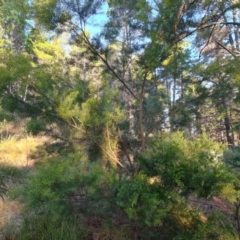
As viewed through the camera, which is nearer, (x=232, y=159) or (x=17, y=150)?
(x=232, y=159)

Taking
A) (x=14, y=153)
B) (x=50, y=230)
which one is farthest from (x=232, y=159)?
(x=14, y=153)

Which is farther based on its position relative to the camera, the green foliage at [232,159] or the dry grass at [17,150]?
the dry grass at [17,150]

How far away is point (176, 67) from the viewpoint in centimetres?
401

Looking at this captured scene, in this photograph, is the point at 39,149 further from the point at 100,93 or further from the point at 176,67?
the point at 176,67

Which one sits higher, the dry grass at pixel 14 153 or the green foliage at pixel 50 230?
the dry grass at pixel 14 153

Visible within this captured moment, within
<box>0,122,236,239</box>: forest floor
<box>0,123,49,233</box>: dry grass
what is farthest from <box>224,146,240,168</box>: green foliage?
<box>0,123,49,233</box>: dry grass

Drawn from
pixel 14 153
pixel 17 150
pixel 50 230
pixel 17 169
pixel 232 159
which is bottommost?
pixel 50 230

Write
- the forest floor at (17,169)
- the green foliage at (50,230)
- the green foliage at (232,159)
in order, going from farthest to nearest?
the forest floor at (17,169) < the green foliage at (232,159) < the green foliage at (50,230)

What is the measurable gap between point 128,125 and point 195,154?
140 cm

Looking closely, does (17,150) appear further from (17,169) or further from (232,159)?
(232,159)

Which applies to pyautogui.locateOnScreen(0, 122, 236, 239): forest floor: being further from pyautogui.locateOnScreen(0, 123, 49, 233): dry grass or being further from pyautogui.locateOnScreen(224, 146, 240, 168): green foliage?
pyautogui.locateOnScreen(224, 146, 240, 168): green foliage

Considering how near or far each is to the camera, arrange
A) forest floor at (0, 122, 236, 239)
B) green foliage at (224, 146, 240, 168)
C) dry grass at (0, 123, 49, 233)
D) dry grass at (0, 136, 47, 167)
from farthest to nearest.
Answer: dry grass at (0, 136, 47, 167) < dry grass at (0, 123, 49, 233) < forest floor at (0, 122, 236, 239) < green foliage at (224, 146, 240, 168)

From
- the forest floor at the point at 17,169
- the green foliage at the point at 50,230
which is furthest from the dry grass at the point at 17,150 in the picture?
the green foliage at the point at 50,230

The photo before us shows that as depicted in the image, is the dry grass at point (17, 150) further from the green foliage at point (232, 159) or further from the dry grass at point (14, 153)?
the green foliage at point (232, 159)
